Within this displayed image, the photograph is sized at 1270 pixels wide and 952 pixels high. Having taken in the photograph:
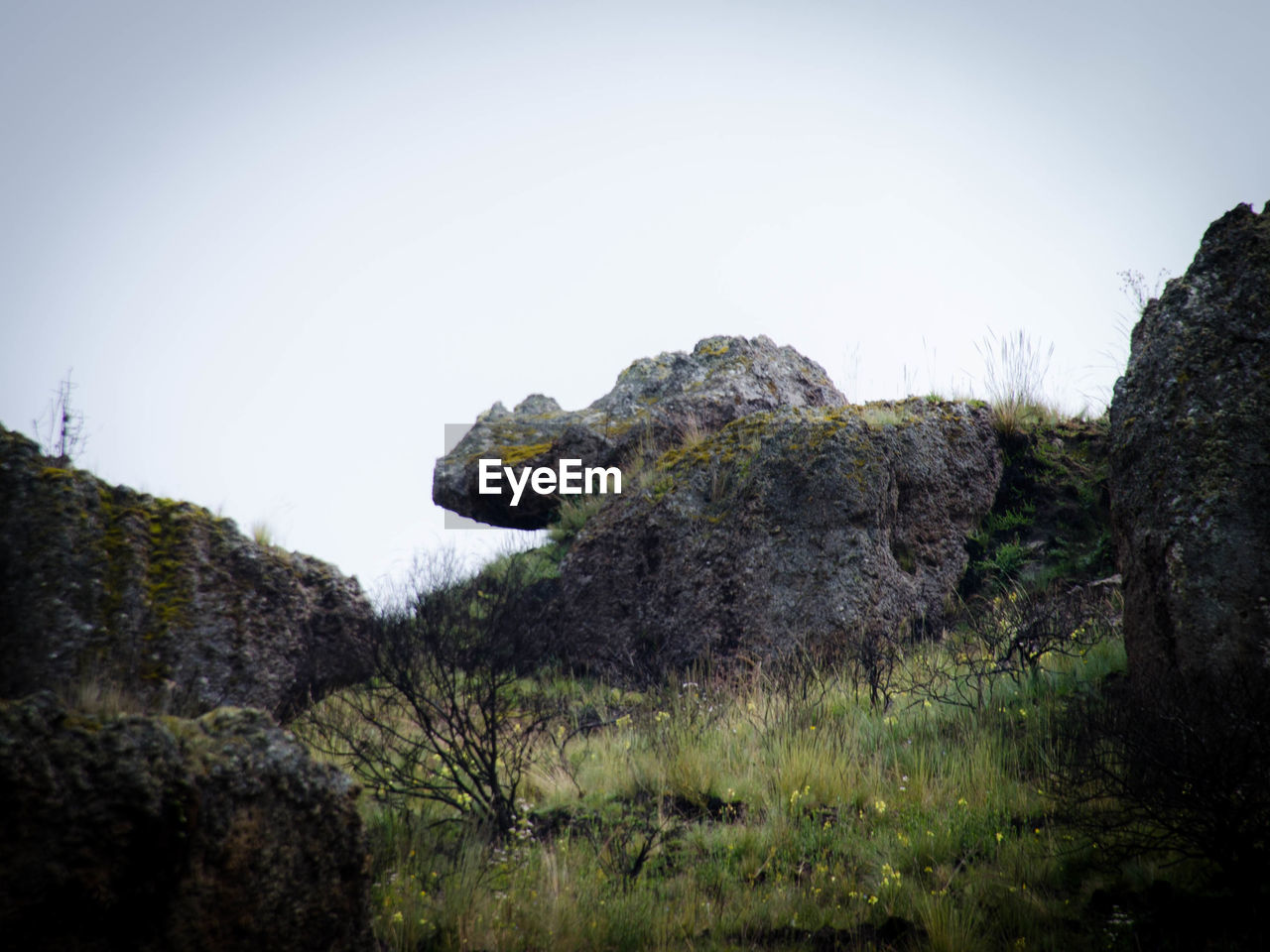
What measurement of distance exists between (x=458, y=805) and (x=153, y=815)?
265cm

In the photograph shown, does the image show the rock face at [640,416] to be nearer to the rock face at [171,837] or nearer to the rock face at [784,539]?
the rock face at [784,539]

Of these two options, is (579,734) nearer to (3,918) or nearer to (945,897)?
(945,897)

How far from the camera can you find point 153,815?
2.22 m

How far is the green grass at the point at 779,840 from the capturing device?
3410 mm

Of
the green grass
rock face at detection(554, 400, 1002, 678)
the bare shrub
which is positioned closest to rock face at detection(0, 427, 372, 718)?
the bare shrub

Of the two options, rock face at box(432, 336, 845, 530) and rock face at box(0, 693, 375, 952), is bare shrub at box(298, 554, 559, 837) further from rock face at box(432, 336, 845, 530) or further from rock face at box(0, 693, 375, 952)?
rock face at box(432, 336, 845, 530)

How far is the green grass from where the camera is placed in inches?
134

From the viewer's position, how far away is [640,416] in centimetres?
1201

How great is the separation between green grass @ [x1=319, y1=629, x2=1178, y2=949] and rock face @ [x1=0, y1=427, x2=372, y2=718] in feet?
4.49

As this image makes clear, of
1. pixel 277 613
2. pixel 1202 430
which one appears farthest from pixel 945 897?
pixel 277 613

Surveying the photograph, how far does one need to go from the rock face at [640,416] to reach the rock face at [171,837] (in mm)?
9088

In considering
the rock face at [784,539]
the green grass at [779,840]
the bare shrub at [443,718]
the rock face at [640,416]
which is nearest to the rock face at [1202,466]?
the green grass at [779,840]

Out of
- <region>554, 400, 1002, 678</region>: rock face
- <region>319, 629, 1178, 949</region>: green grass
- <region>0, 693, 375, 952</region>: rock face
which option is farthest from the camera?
<region>554, 400, 1002, 678</region>: rock face

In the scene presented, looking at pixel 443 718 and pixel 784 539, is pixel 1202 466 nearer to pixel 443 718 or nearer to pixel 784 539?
pixel 784 539
